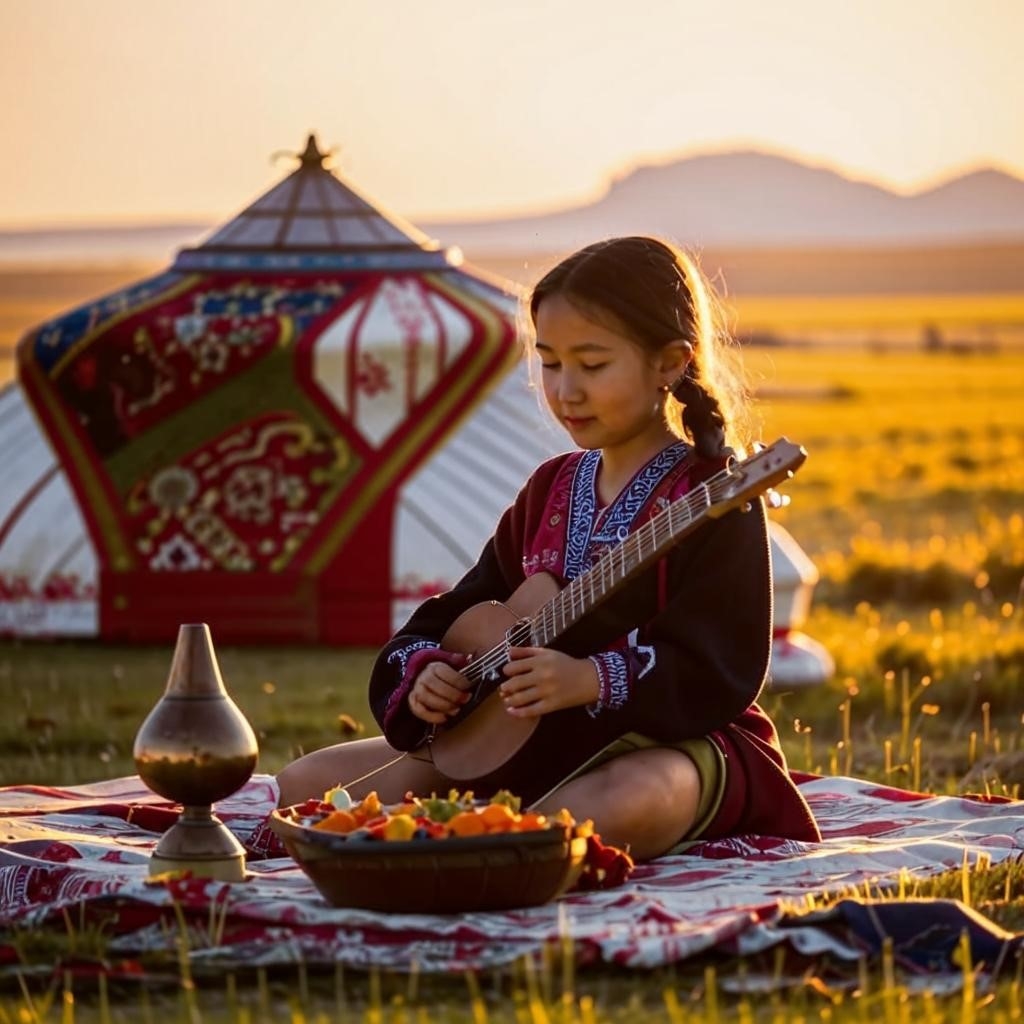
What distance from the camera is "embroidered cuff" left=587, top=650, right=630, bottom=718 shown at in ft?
16.6

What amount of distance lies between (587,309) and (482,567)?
699 mm

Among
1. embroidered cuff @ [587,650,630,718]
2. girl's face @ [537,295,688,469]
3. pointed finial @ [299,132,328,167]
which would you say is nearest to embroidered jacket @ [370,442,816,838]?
embroidered cuff @ [587,650,630,718]

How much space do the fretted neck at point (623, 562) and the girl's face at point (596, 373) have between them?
0.24m

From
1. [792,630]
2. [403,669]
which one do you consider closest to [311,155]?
[792,630]

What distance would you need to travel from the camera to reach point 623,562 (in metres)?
5.01

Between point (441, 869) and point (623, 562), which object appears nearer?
point (441, 869)

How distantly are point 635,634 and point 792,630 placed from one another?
4.44m

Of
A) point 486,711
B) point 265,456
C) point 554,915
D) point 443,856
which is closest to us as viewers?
point 443,856

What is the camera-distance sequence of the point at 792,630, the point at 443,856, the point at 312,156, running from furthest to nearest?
the point at 312,156
the point at 792,630
the point at 443,856

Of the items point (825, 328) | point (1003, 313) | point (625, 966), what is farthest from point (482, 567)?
point (1003, 313)

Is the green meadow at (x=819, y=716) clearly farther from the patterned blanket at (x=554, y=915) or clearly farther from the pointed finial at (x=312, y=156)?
the pointed finial at (x=312, y=156)

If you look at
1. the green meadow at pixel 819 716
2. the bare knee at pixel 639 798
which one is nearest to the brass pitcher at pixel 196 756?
the green meadow at pixel 819 716

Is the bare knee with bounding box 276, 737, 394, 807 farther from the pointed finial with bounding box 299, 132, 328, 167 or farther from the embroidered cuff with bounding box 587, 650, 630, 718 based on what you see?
the pointed finial with bounding box 299, 132, 328, 167

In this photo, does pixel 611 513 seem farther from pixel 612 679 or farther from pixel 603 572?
pixel 612 679
